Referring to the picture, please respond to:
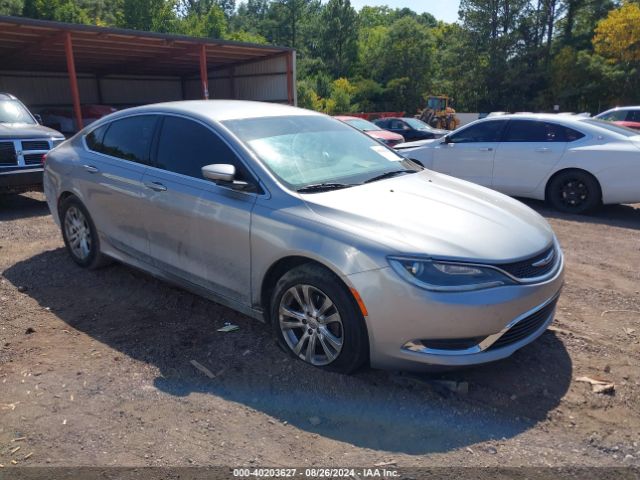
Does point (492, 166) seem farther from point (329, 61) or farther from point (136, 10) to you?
point (329, 61)

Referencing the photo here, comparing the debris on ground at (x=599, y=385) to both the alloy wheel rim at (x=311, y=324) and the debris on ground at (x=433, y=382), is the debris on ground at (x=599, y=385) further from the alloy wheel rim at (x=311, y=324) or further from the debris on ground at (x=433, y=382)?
the alloy wheel rim at (x=311, y=324)

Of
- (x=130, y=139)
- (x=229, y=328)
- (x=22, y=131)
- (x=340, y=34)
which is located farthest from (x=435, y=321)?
(x=340, y=34)

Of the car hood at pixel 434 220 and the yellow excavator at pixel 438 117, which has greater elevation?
the car hood at pixel 434 220

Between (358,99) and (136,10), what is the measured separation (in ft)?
79.4

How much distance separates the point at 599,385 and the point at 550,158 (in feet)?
18.3

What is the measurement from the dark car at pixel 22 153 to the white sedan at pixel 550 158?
650cm

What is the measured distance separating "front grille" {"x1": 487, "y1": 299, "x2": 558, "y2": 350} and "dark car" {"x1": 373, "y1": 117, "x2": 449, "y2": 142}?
18019mm

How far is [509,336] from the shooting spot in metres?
3.16

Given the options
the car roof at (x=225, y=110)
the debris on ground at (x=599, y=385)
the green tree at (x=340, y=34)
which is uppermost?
the green tree at (x=340, y=34)

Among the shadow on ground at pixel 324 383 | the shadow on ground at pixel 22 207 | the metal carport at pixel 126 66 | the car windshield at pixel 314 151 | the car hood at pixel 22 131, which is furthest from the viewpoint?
the metal carport at pixel 126 66

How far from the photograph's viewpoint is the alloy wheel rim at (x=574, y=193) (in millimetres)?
7941

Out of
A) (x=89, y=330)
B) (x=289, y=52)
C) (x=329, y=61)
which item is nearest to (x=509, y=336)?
(x=89, y=330)

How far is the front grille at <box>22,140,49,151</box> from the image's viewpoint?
8211mm

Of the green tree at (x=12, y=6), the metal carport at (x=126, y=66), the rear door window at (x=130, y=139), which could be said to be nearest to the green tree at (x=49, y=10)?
the green tree at (x=12, y=6)
